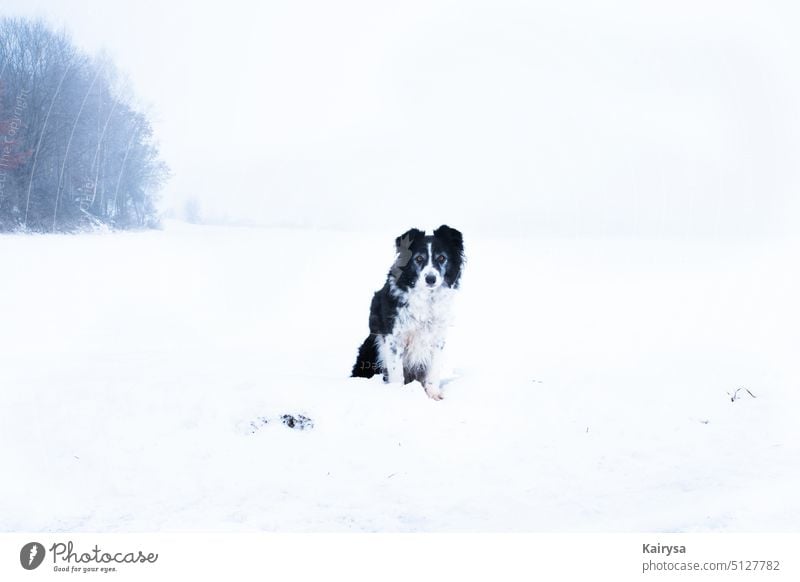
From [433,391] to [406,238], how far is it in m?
1.39

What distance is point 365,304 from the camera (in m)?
5.15

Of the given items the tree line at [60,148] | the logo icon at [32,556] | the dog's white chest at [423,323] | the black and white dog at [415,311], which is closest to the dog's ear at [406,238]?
the black and white dog at [415,311]

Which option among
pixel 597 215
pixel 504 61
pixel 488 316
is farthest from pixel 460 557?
pixel 504 61

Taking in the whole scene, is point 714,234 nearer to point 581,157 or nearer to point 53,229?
point 581,157

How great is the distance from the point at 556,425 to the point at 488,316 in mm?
1251

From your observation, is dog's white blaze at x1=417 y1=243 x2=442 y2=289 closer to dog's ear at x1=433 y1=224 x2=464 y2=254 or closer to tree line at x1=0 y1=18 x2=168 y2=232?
dog's ear at x1=433 y1=224 x2=464 y2=254

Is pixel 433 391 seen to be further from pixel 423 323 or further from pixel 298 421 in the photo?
pixel 298 421

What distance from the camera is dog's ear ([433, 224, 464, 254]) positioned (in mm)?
4672

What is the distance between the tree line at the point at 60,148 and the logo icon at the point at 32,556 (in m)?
2.49

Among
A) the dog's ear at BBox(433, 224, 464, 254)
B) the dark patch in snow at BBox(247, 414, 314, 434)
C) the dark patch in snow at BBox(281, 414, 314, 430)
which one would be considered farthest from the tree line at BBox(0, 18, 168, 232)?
the dog's ear at BBox(433, 224, 464, 254)

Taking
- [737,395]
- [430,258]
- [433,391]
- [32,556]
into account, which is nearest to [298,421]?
[433,391]

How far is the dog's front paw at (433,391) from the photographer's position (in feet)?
15.5

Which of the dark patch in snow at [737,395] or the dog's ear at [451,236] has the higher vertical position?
the dog's ear at [451,236]

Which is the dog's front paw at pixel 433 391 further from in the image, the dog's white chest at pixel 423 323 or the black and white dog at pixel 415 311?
the dog's white chest at pixel 423 323
